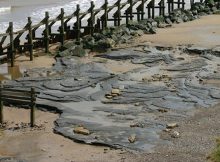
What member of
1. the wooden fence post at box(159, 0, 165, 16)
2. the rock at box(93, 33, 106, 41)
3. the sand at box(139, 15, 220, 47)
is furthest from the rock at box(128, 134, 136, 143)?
the wooden fence post at box(159, 0, 165, 16)

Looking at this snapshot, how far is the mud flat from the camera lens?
13.6 m

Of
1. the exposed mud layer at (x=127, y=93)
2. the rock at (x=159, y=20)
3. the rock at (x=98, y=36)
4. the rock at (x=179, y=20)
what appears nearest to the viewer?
the exposed mud layer at (x=127, y=93)

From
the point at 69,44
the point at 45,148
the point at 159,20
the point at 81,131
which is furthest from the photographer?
the point at 159,20

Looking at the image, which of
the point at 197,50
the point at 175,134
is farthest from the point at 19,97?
the point at 197,50

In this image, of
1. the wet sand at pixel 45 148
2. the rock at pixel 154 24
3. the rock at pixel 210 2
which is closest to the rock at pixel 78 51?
the rock at pixel 154 24

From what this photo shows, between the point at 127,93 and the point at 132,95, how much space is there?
0.27 metres

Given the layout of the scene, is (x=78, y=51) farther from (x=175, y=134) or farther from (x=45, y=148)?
(x=45, y=148)

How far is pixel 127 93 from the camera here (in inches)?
675

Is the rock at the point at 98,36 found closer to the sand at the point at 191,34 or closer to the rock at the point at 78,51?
the sand at the point at 191,34

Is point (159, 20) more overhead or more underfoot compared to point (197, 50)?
more overhead

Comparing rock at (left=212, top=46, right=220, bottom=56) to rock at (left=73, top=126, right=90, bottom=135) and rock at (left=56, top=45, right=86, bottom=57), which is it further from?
rock at (left=73, top=126, right=90, bottom=135)

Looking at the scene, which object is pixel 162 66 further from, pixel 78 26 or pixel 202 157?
pixel 202 157

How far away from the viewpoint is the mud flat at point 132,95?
536 inches

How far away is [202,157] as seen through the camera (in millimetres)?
12125
